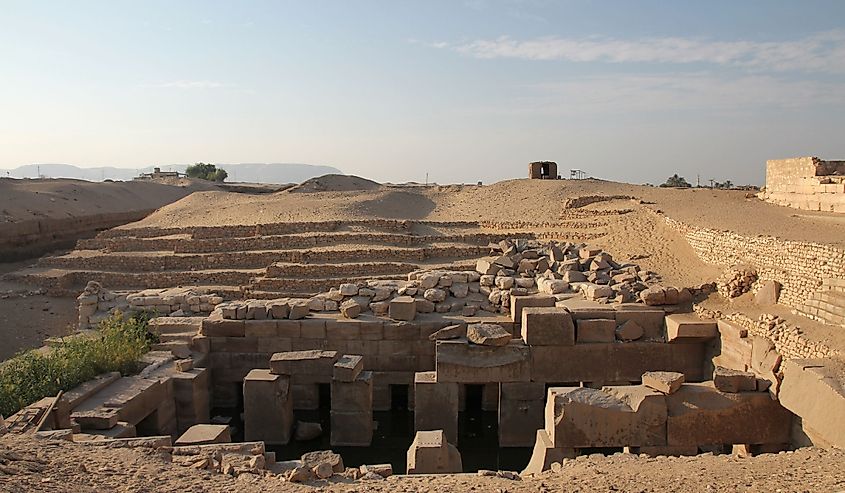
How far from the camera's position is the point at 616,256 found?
14562 mm

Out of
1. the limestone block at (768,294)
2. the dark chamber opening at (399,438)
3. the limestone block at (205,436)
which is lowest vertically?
the dark chamber opening at (399,438)

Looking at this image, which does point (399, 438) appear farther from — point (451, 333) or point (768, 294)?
point (768, 294)

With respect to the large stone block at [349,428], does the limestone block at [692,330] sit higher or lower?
higher

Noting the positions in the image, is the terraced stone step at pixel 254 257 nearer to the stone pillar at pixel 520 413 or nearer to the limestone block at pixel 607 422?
the stone pillar at pixel 520 413

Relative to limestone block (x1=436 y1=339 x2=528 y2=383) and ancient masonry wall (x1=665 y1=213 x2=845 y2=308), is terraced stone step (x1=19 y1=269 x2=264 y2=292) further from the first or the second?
ancient masonry wall (x1=665 y1=213 x2=845 y2=308)

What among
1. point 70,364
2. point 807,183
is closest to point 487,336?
point 70,364

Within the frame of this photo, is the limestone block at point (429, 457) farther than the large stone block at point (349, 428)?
No

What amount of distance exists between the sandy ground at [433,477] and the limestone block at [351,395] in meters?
3.53

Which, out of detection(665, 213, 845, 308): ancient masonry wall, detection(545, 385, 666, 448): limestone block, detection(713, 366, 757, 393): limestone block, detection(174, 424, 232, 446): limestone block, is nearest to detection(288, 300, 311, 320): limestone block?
detection(174, 424, 232, 446): limestone block

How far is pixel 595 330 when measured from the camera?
10.7 meters

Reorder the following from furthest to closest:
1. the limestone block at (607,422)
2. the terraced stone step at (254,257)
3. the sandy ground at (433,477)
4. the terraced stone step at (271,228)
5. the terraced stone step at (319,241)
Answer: the terraced stone step at (271,228) < the terraced stone step at (319,241) < the terraced stone step at (254,257) < the limestone block at (607,422) < the sandy ground at (433,477)

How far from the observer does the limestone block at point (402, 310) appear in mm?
11695

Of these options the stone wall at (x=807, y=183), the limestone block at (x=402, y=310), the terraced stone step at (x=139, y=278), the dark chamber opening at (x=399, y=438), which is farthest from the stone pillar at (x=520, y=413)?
the stone wall at (x=807, y=183)

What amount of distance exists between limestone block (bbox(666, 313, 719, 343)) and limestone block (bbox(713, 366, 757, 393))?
79.7 inches
